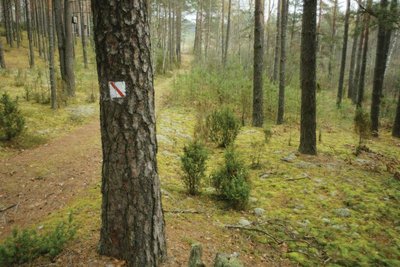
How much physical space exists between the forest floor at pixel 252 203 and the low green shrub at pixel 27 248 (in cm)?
10

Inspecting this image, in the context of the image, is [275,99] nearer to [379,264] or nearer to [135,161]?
[379,264]

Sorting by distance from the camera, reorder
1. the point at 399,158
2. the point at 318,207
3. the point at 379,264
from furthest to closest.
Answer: the point at 399,158 → the point at 318,207 → the point at 379,264

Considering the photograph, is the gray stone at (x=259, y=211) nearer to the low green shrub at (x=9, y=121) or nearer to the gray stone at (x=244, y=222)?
the gray stone at (x=244, y=222)

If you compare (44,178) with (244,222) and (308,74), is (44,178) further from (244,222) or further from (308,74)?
(308,74)

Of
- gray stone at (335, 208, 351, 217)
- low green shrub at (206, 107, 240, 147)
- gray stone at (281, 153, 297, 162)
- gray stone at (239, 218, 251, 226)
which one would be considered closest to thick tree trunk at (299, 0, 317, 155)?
gray stone at (281, 153, 297, 162)

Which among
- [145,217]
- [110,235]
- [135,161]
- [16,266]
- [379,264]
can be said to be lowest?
[379,264]

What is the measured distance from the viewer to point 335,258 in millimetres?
3186

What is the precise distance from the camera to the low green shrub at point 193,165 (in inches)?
164

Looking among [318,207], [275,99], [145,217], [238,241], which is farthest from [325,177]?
[275,99]

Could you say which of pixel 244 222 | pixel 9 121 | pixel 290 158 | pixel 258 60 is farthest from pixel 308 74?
pixel 9 121

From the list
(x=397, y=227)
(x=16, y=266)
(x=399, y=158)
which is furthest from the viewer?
(x=399, y=158)

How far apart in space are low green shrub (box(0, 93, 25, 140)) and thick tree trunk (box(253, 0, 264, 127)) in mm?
6706

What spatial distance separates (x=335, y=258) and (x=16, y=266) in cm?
321

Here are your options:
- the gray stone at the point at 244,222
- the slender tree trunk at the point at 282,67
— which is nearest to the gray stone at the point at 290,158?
the gray stone at the point at 244,222
